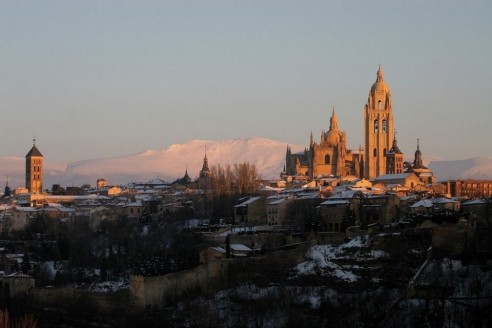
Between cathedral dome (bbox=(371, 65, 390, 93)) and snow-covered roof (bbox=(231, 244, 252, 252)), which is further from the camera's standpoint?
cathedral dome (bbox=(371, 65, 390, 93))

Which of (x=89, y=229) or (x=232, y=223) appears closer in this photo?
(x=232, y=223)

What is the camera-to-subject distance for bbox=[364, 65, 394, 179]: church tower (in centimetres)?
11000

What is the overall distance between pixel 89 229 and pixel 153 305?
93.0ft

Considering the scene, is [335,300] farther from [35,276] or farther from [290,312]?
[35,276]

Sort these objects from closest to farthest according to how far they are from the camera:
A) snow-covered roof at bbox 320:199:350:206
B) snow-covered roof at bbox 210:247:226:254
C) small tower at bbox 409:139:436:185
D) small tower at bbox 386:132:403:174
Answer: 1. snow-covered roof at bbox 210:247:226:254
2. snow-covered roof at bbox 320:199:350:206
3. small tower at bbox 409:139:436:185
4. small tower at bbox 386:132:403:174

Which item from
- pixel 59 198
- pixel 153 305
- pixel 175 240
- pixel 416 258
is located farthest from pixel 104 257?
pixel 59 198

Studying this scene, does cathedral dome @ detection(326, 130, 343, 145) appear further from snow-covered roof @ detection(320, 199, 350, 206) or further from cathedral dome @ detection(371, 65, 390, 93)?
snow-covered roof @ detection(320, 199, 350, 206)

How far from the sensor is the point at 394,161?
10838cm

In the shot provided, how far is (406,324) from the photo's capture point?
55188 millimetres

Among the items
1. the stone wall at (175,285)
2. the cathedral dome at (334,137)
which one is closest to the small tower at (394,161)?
the cathedral dome at (334,137)

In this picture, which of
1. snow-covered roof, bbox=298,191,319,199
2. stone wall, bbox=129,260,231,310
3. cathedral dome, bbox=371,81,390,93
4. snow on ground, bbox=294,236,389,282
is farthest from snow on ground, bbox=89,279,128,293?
cathedral dome, bbox=371,81,390,93

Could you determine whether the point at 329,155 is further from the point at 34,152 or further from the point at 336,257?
the point at 336,257

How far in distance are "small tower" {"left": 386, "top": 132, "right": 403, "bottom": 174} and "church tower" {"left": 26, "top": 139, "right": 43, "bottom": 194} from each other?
31295 millimetres

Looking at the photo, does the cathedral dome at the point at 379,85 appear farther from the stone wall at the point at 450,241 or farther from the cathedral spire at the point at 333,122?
the stone wall at the point at 450,241
